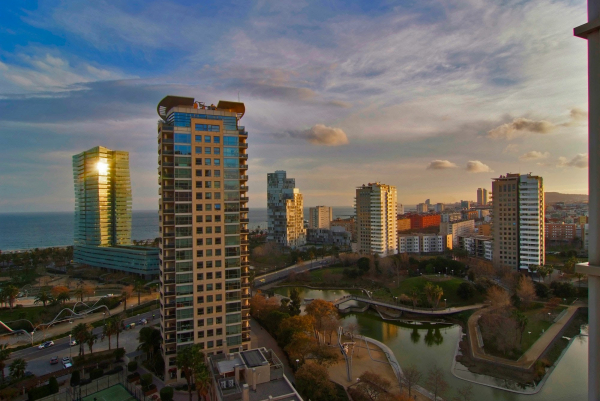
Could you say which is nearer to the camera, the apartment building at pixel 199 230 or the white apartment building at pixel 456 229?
the apartment building at pixel 199 230

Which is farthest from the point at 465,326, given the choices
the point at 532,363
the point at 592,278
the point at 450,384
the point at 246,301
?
the point at 592,278

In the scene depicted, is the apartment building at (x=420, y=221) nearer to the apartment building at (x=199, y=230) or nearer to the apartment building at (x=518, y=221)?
the apartment building at (x=518, y=221)

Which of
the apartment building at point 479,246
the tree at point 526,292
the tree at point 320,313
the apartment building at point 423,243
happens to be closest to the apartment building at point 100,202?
the tree at point 320,313

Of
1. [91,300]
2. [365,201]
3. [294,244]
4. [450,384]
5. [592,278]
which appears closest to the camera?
[592,278]

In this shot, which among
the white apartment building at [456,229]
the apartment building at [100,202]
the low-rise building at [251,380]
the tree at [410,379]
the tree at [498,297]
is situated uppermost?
the apartment building at [100,202]

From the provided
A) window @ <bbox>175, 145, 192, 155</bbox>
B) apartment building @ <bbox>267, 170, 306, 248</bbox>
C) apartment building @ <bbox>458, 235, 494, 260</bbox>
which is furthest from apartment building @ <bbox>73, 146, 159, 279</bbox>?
apartment building @ <bbox>458, 235, 494, 260</bbox>

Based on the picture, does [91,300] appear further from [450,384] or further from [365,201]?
[365,201]

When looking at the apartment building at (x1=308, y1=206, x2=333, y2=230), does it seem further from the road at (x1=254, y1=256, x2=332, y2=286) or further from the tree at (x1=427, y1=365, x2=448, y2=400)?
the tree at (x1=427, y1=365, x2=448, y2=400)
